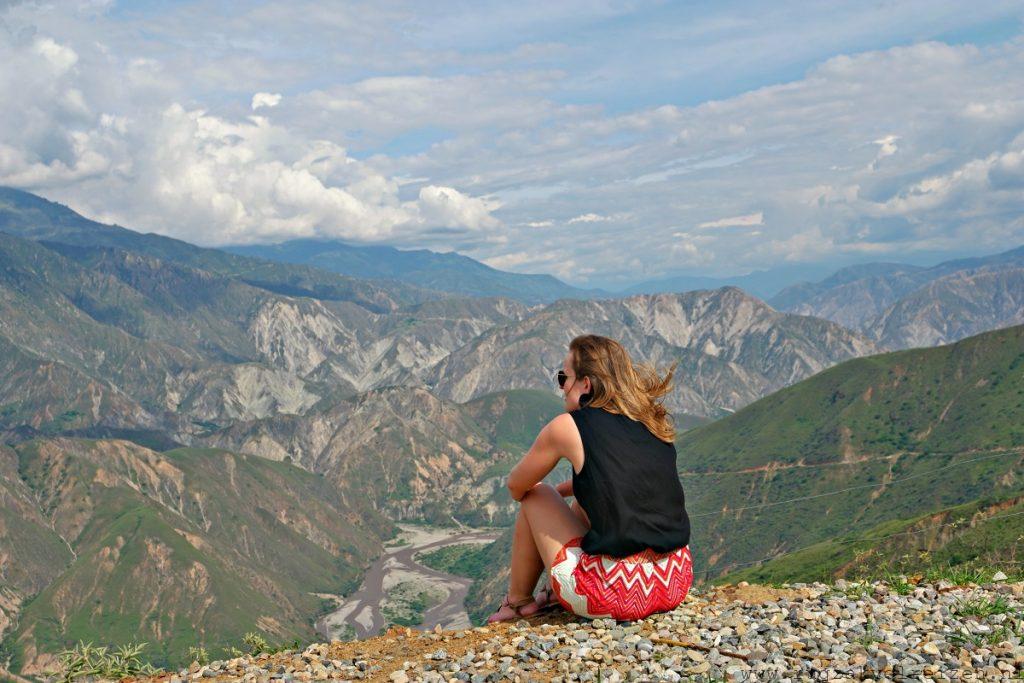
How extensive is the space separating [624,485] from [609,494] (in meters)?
0.30

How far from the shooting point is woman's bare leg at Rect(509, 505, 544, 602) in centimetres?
1605

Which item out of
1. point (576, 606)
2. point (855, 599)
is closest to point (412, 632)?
point (576, 606)

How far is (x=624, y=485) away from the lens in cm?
1455

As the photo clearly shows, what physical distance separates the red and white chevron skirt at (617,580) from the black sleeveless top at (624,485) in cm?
38

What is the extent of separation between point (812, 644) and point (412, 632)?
8497mm

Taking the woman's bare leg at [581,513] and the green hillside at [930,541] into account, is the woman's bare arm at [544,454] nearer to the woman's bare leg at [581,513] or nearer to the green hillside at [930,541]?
the woman's bare leg at [581,513]

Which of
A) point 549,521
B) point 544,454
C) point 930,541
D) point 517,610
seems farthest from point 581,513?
point 930,541

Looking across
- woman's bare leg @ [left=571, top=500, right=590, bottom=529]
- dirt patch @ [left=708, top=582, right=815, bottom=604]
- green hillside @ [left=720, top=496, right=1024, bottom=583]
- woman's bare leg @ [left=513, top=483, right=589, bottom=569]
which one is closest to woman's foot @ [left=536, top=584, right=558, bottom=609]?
woman's bare leg @ [left=513, top=483, right=589, bottom=569]

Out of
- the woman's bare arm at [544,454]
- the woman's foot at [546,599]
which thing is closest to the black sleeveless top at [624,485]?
the woman's bare arm at [544,454]

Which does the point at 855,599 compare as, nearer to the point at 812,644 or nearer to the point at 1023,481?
the point at 812,644

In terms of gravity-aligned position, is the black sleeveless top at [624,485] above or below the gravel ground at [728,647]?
above

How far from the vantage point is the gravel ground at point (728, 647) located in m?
13.0

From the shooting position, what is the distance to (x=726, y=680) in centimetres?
1259

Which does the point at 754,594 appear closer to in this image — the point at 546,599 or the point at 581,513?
the point at 546,599
